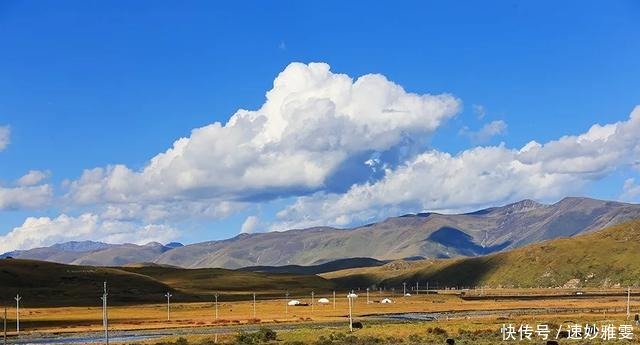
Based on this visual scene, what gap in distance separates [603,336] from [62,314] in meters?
146

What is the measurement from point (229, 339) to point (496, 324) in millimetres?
33429

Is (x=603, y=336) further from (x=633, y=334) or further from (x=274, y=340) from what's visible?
(x=274, y=340)

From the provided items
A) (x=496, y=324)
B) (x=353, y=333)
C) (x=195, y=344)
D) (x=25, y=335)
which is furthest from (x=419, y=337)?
(x=25, y=335)

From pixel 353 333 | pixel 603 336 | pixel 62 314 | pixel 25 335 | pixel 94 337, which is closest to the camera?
pixel 603 336

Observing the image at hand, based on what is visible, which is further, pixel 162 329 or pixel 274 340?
pixel 162 329

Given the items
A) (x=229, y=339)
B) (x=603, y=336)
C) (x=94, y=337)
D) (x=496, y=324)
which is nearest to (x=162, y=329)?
(x=94, y=337)

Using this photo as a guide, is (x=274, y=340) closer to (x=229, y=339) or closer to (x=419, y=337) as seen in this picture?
(x=229, y=339)

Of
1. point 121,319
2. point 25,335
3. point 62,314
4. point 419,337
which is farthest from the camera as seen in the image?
point 62,314

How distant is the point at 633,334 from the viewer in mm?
78125

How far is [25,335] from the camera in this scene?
126875 millimetres

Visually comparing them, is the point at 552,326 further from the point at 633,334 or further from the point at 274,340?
the point at 274,340

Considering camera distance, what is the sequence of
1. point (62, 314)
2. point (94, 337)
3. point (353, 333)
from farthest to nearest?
point (62, 314), point (94, 337), point (353, 333)

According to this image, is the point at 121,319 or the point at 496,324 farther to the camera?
the point at 121,319

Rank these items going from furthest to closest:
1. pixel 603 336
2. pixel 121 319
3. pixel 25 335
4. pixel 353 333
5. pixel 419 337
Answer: pixel 121 319 → pixel 25 335 → pixel 353 333 → pixel 419 337 → pixel 603 336
